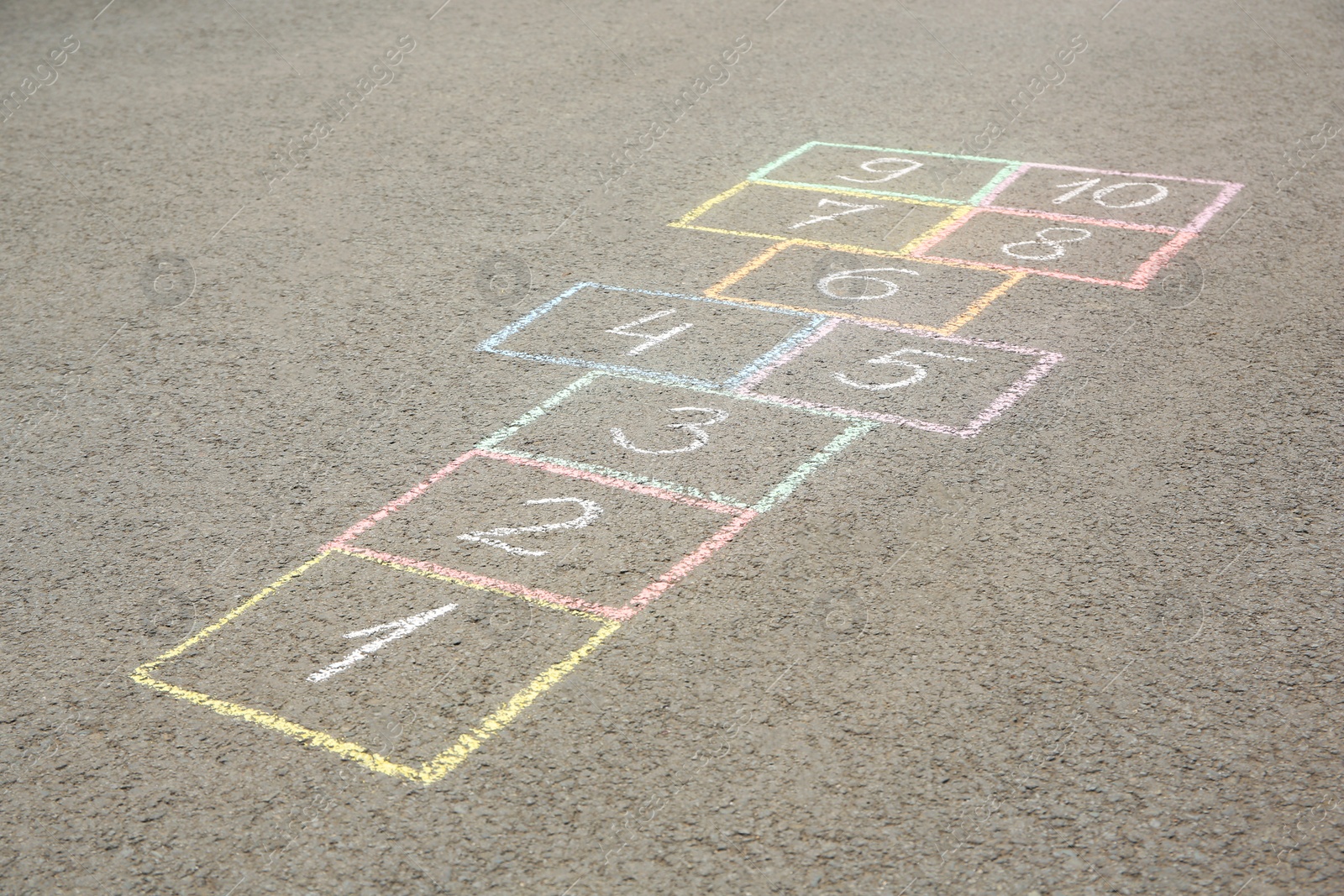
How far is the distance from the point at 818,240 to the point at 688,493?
105 inches

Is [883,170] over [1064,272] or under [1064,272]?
over

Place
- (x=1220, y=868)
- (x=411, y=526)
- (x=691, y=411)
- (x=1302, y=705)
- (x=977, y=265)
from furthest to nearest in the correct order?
1. (x=977, y=265)
2. (x=691, y=411)
3. (x=411, y=526)
4. (x=1302, y=705)
5. (x=1220, y=868)

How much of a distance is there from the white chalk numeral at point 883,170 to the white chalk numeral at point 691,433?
2953 mm

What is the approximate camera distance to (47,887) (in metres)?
3.65

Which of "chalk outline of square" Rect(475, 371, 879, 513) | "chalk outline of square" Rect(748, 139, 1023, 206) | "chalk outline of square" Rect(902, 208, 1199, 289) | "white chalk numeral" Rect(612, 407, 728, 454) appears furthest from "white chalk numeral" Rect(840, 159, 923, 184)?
"white chalk numeral" Rect(612, 407, 728, 454)

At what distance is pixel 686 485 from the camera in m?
5.30

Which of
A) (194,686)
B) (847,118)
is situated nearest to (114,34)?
(847,118)

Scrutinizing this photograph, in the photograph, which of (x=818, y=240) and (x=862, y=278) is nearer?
(x=862, y=278)

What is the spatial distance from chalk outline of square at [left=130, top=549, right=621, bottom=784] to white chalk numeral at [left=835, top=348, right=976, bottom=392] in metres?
2.00

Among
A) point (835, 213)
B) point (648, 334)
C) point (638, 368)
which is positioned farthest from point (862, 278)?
point (638, 368)

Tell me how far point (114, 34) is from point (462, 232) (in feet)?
21.3

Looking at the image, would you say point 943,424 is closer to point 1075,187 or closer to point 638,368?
point 638,368

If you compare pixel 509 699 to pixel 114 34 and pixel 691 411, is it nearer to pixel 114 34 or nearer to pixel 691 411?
pixel 691 411

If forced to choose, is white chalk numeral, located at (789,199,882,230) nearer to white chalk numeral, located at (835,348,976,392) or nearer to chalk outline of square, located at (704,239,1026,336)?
chalk outline of square, located at (704,239,1026,336)
